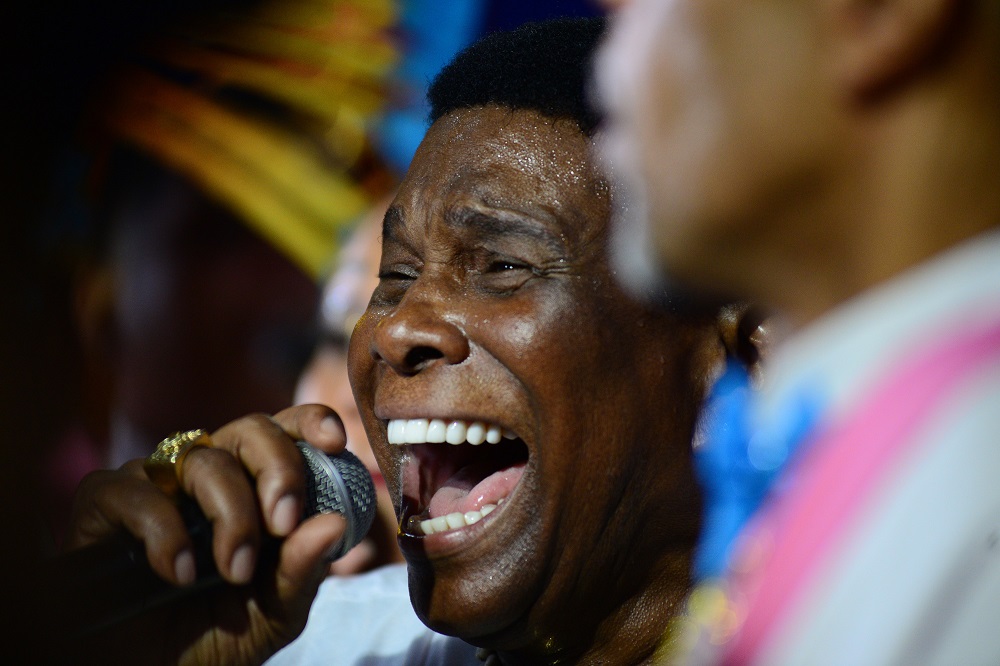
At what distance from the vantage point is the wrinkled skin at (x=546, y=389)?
63.4 inches

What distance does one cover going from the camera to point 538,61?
1.87 metres

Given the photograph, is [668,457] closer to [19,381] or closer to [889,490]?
[889,490]

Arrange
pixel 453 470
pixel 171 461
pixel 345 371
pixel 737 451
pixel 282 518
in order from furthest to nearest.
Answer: pixel 345 371 < pixel 453 470 < pixel 171 461 < pixel 282 518 < pixel 737 451

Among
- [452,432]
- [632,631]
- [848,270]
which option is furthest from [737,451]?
[632,631]

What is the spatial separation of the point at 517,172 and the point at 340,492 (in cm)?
66

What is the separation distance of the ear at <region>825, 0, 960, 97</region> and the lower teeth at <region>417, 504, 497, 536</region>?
3.76ft

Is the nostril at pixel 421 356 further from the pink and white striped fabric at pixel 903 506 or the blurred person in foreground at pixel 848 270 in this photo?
the pink and white striped fabric at pixel 903 506

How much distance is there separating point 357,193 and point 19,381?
1.87 m

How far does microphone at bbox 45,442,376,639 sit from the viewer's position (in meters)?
1.26

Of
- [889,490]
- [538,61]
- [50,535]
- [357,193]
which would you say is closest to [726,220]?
[889,490]

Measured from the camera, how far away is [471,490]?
5.93ft

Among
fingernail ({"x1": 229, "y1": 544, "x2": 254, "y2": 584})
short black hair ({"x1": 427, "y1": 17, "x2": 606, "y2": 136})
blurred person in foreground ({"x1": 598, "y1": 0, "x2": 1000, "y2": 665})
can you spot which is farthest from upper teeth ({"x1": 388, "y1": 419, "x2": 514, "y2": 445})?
blurred person in foreground ({"x1": 598, "y1": 0, "x2": 1000, "y2": 665})

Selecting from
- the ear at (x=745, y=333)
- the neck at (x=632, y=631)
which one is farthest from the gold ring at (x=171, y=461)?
the ear at (x=745, y=333)

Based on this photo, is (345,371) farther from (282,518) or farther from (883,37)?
(883,37)
